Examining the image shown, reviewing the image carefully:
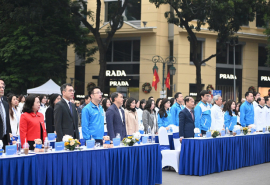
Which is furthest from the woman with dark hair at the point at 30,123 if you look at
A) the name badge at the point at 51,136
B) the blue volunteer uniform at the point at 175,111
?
the blue volunteer uniform at the point at 175,111

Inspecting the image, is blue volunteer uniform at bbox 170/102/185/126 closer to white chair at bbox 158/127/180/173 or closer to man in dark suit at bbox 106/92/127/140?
white chair at bbox 158/127/180/173

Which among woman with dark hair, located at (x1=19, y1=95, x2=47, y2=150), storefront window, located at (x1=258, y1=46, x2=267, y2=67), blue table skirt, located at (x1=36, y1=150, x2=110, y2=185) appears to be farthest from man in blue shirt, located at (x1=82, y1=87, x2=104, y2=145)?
storefront window, located at (x1=258, y1=46, x2=267, y2=67)

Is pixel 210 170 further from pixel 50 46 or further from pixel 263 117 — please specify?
pixel 50 46

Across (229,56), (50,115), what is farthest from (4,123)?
(229,56)

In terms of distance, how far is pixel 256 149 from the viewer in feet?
41.6

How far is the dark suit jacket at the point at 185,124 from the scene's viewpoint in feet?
34.0

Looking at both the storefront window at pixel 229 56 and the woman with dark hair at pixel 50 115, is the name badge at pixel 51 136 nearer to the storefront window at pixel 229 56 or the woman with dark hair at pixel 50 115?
the woman with dark hair at pixel 50 115

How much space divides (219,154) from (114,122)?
362 cm

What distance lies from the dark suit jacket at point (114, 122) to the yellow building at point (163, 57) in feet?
72.1

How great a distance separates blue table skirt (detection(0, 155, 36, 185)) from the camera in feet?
19.0

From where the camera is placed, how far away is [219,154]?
10.9 m

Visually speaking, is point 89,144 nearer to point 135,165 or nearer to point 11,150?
point 135,165

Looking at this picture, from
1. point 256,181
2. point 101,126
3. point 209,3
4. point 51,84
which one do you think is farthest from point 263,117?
point 51,84

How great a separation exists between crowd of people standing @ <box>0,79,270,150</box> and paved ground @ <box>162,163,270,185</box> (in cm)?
107
